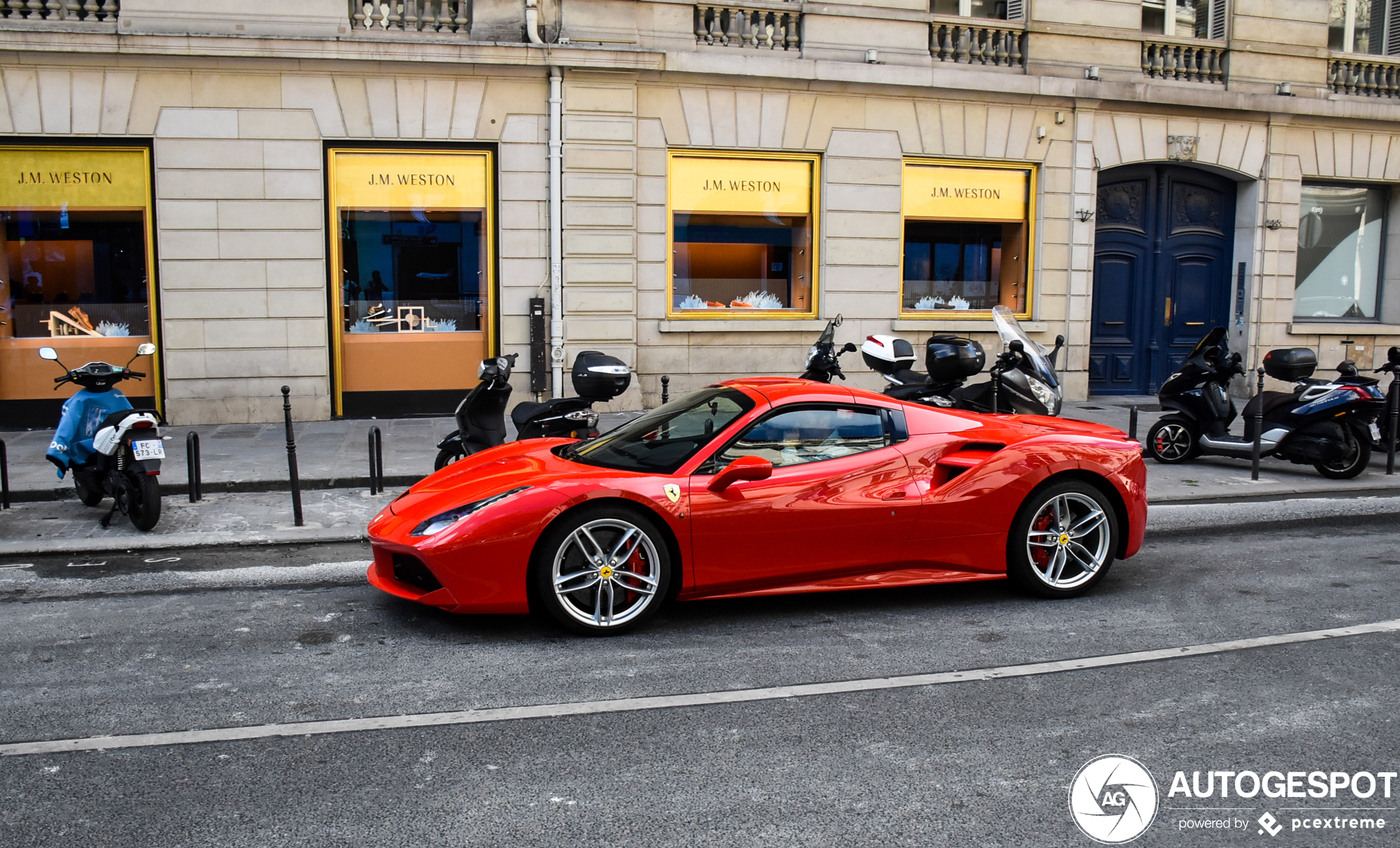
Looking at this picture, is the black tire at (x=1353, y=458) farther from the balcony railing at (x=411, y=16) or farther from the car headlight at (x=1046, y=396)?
the balcony railing at (x=411, y=16)

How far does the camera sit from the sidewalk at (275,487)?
7.86 m

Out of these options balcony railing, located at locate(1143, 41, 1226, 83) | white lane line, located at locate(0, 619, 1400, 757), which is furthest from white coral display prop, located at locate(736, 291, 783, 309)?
white lane line, located at locate(0, 619, 1400, 757)

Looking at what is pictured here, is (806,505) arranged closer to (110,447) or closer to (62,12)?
(110,447)

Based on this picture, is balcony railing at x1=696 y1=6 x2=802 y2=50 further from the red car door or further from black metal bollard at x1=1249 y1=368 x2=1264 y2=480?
the red car door

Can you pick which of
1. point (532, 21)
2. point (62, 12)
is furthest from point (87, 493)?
point (532, 21)

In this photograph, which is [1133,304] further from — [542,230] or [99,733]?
[99,733]

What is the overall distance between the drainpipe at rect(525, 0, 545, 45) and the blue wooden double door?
8931 mm

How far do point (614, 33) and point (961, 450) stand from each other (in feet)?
32.7

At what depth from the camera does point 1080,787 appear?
3.70 metres

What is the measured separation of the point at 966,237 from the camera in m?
16.1

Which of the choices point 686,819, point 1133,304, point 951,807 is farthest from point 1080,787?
point 1133,304

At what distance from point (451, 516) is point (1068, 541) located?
3446 mm

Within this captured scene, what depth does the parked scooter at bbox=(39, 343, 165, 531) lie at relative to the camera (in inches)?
308

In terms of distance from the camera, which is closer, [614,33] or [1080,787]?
[1080,787]
